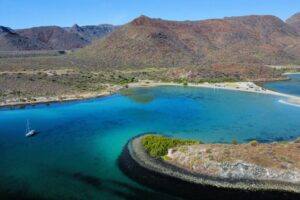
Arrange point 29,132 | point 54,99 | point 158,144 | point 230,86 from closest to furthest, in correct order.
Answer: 1. point 158,144
2. point 29,132
3. point 54,99
4. point 230,86

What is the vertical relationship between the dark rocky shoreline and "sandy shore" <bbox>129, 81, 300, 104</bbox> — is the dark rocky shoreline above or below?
below

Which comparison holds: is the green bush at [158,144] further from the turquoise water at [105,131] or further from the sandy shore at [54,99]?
the sandy shore at [54,99]

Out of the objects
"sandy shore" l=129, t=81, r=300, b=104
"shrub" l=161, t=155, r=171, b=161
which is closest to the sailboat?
"shrub" l=161, t=155, r=171, b=161

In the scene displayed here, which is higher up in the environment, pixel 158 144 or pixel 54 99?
pixel 158 144

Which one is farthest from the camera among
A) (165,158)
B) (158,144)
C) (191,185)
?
(158,144)

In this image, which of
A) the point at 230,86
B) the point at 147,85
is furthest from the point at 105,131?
the point at 230,86

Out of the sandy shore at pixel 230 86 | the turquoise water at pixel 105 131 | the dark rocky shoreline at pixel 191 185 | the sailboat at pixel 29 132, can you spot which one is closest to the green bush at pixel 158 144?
the dark rocky shoreline at pixel 191 185

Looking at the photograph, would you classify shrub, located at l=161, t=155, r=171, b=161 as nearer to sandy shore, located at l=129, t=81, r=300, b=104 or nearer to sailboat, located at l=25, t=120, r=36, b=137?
sailboat, located at l=25, t=120, r=36, b=137

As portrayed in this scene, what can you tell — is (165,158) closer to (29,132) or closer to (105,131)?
(105,131)
